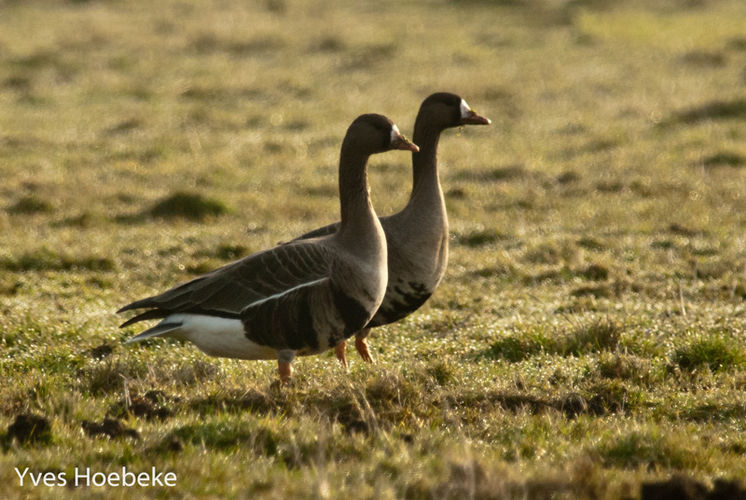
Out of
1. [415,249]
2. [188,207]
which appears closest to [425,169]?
[415,249]

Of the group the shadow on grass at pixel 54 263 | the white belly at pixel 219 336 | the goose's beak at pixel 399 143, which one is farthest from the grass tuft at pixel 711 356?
the shadow on grass at pixel 54 263

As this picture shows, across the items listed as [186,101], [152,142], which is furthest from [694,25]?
[152,142]

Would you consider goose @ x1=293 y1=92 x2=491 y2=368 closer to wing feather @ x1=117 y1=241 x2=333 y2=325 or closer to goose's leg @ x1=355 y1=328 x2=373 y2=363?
goose's leg @ x1=355 y1=328 x2=373 y2=363

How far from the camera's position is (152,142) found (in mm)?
20906

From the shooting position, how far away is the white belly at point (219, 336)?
23.8 feet

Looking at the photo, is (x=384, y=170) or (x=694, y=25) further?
(x=694, y=25)

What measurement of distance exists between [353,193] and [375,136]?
1.56ft

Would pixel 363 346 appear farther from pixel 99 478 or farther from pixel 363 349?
pixel 99 478

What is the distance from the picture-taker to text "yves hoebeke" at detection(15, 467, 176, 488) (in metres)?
5.12

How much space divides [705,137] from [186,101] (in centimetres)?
1258

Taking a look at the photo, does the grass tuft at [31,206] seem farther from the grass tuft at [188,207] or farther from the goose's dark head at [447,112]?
the goose's dark head at [447,112]

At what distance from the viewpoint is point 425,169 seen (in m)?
8.77

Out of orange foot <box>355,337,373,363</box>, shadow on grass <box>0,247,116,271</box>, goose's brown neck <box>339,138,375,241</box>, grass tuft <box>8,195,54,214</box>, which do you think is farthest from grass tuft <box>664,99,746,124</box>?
goose's brown neck <box>339,138,375,241</box>

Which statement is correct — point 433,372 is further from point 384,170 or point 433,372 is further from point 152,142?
point 152,142
